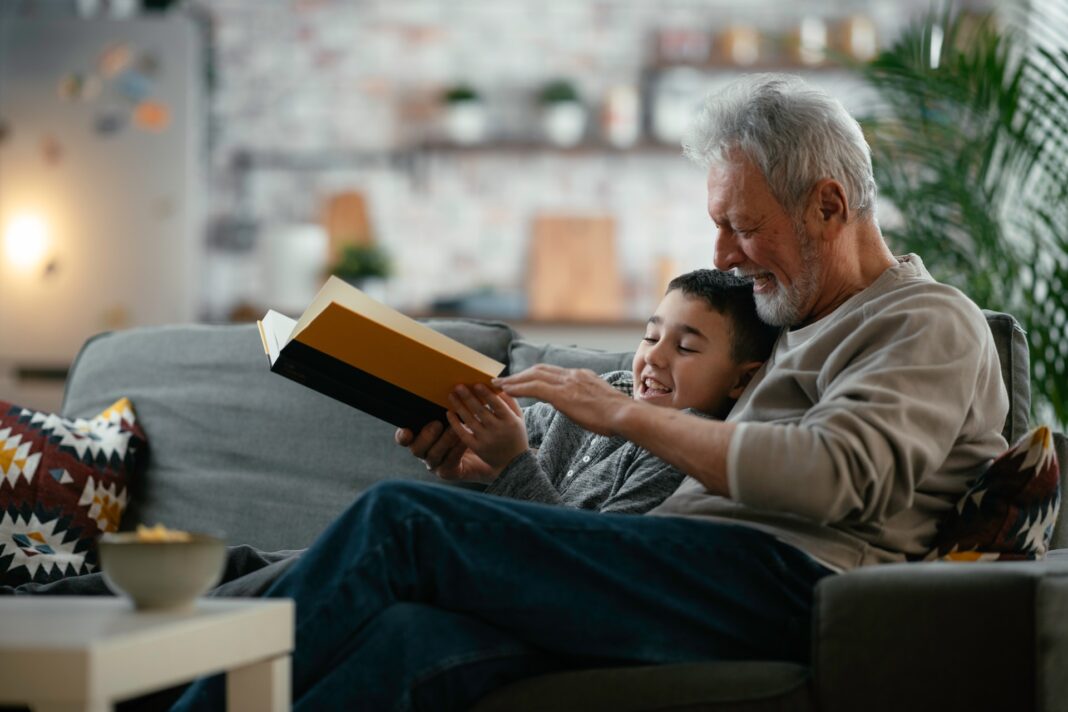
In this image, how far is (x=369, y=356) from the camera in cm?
175

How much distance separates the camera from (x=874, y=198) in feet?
6.10

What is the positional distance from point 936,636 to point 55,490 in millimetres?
1464

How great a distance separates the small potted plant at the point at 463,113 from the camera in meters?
5.47

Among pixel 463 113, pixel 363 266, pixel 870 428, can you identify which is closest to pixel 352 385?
pixel 870 428

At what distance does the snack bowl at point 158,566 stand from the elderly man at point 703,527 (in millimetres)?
290

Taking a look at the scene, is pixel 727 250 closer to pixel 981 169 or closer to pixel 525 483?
pixel 525 483

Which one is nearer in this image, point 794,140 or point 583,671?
point 583,671

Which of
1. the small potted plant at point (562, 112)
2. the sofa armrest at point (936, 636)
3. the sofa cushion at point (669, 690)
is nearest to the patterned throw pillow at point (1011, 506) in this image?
the sofa armrest at point (936, 636)

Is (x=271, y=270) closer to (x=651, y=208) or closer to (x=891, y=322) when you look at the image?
(x=651, y=208)

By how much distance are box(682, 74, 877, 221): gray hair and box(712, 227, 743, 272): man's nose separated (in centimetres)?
10

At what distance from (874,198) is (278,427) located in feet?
3.76

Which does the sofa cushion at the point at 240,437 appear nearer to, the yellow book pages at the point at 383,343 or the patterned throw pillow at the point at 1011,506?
the yellow book pages at the point at 383,343

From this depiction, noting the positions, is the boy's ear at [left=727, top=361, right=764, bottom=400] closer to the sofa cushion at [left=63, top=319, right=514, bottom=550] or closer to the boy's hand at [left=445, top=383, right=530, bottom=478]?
the boy's hand at [left=445, top=383, right=530, bottom=478]

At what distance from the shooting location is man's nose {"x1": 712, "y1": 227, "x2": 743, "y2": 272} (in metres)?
1.87
